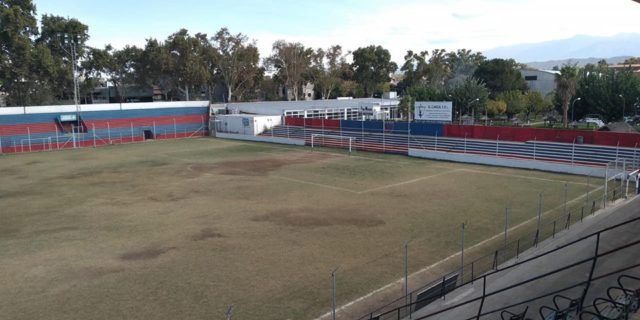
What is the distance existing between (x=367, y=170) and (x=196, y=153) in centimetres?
1943

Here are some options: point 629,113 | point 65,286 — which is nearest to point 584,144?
point 629,113

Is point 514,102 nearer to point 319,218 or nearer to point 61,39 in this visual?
point 319,218

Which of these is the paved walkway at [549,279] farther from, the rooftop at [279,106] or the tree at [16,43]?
the tree at [16,43]

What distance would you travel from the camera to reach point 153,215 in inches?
878

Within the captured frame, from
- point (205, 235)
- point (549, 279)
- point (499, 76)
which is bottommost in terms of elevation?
point (205, 235)

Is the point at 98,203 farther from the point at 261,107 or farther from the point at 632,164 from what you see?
the point at 261,107

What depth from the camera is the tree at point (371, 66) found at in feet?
359

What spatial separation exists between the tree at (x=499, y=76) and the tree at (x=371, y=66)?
24979mm

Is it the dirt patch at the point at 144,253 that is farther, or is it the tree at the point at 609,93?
the tree at the point at 609,93

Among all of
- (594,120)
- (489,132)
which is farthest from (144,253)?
(594,120)

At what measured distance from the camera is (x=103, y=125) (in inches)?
2222

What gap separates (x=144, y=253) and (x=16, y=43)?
5836 centimetres

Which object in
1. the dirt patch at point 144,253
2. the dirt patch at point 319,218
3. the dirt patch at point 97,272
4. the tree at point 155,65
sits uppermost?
the tree at point 155,65

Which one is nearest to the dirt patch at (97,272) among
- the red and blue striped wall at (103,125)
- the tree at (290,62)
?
the red and blue striped wall at (103,125)
